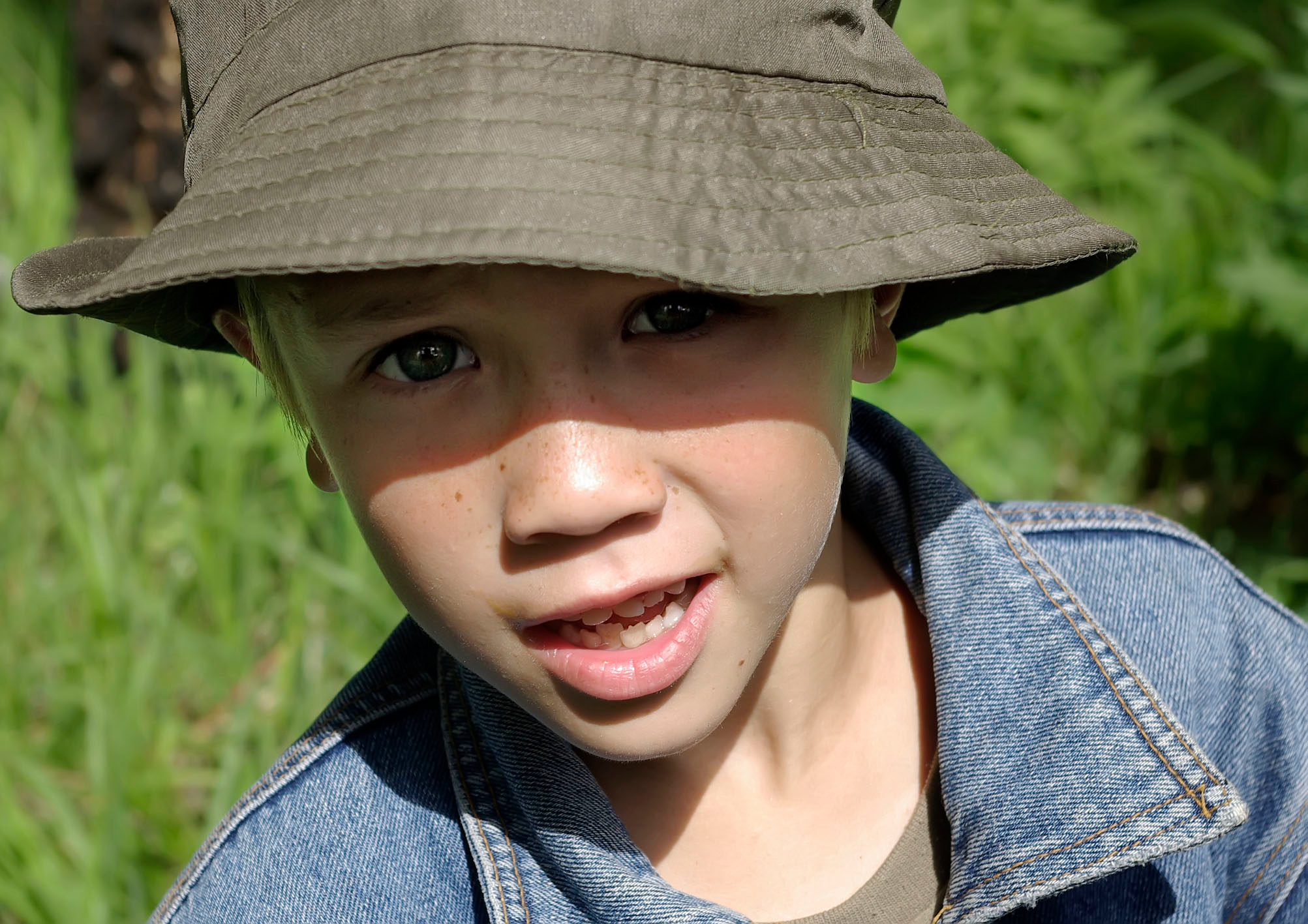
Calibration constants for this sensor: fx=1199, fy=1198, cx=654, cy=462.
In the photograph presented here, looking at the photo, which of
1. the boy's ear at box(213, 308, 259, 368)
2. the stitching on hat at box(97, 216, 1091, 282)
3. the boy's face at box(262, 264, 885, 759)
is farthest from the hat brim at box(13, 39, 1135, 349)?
the boy's ear at box(213, 308, 259, 368)

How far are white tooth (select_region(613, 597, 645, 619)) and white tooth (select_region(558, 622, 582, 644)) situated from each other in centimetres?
5

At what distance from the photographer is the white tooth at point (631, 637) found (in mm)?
1265

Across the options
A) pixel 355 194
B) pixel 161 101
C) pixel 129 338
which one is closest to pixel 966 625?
pixel 355 194

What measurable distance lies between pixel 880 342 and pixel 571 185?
64cm

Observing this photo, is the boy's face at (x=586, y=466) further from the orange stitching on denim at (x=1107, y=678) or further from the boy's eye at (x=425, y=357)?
the orange stitching on denim at (x=1107, y=678)

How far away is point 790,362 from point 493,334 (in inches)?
12.3

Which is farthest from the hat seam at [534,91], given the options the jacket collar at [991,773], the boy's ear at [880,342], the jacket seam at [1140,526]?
the jacket seam at [1140,526]

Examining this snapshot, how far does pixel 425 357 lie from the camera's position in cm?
123

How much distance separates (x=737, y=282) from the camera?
3.25 feet

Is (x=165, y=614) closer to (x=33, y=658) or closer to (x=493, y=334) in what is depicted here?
(x=33, y=658)

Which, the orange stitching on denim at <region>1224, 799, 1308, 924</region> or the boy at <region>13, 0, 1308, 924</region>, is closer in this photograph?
the boy at <region>13, 0, 1308, 924</region>

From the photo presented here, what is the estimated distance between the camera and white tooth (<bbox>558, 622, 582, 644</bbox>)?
127 cm

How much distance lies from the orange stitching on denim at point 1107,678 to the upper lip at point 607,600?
0.59 metres

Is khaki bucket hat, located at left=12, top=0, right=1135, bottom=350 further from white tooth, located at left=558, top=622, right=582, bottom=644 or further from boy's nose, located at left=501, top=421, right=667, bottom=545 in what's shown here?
white tooth, located at left=558, top=622, right=582, bottom=644
